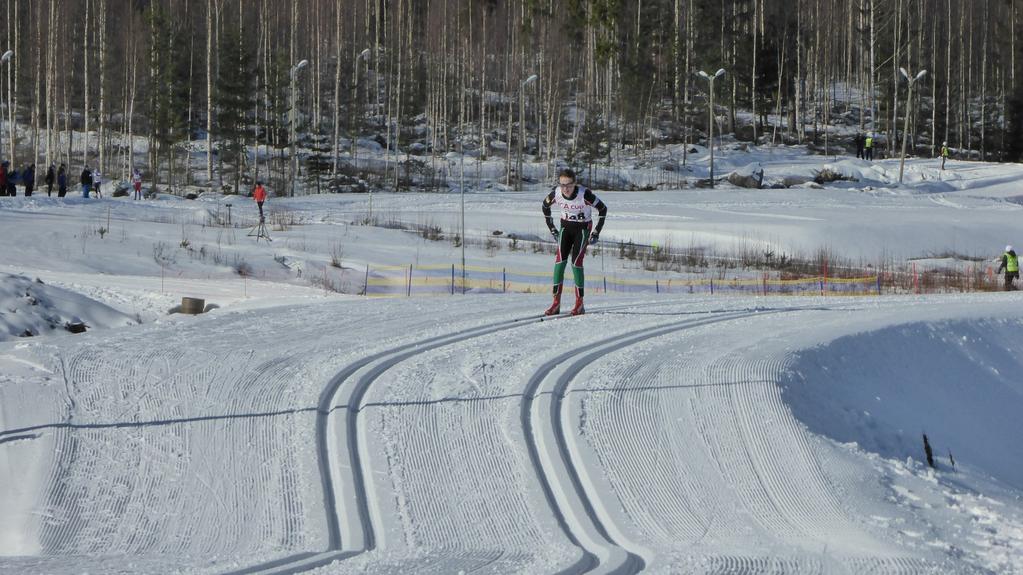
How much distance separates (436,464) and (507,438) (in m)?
0.66

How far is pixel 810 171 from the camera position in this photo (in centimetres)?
6006

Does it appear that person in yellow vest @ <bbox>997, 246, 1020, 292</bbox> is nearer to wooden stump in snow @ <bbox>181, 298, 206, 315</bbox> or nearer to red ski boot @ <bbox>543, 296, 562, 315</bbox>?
red ski boot @ <bbox>543, 296, 562, 315</bbox>

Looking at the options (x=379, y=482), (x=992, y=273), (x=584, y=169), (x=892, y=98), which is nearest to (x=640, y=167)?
(x=584, y=169)

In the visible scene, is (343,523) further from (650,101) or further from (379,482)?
(650,101)

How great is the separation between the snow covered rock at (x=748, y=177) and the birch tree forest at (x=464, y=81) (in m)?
7.84

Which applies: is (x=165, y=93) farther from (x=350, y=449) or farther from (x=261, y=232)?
(x=350, y=449)

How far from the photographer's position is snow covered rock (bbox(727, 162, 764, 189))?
5672cm

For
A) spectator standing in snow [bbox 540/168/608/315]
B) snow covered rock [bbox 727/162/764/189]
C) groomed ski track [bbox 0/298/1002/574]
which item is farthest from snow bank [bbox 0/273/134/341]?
snow covered rock [bbox 727/162/764/189]

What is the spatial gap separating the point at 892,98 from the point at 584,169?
27338 millimetres

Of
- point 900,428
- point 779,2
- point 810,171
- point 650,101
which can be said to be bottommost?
point 900,428

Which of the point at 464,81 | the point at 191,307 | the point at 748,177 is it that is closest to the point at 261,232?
the point at 191,307

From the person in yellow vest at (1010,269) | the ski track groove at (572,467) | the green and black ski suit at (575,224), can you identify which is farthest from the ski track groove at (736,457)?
the person in yellow vest at (1010,269)

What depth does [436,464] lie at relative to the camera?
21.9 feet

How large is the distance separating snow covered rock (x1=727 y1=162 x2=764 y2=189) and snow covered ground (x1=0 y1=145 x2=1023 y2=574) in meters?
42.1
